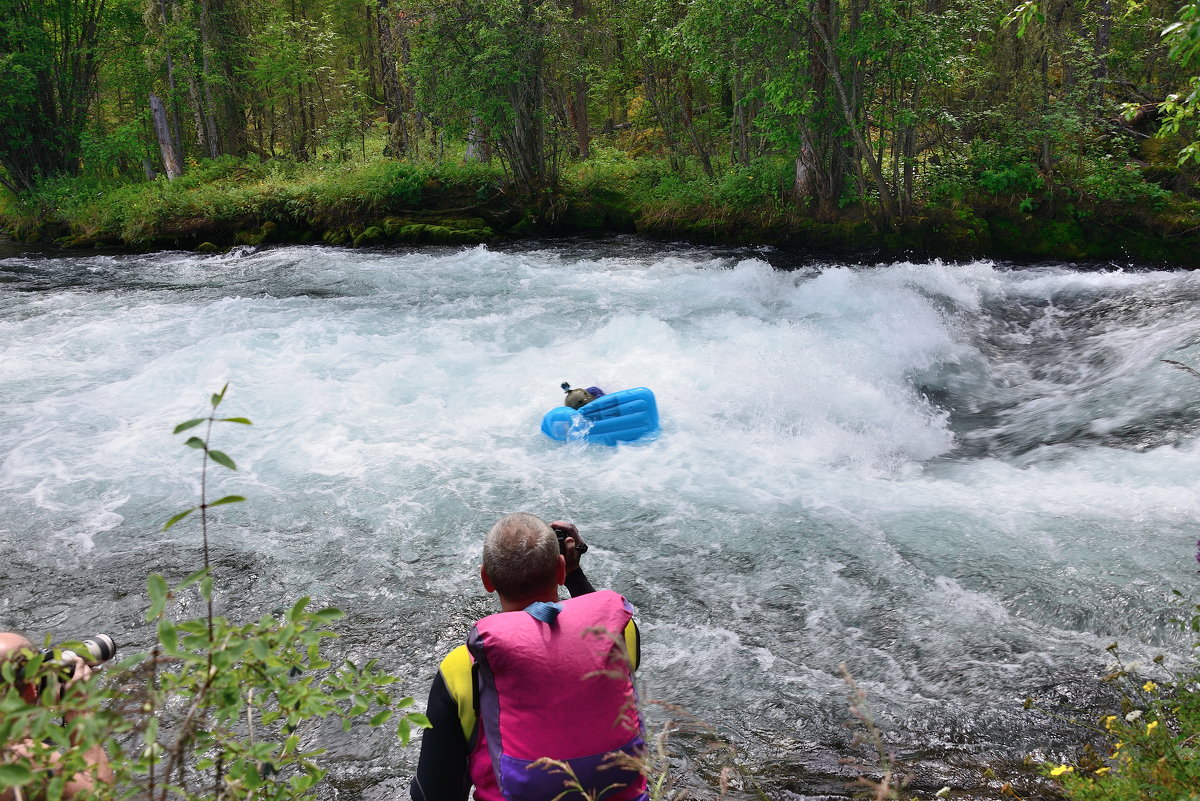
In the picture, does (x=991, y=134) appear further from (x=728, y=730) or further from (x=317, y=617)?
(x=317, y=617)

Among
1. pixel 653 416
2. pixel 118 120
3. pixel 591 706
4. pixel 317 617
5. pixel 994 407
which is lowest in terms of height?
pixel 994 407

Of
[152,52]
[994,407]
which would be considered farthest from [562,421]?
[152,52]

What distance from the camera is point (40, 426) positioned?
20.5 feet

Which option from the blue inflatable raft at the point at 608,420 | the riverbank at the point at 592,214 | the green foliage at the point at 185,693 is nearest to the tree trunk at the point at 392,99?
the riverbank at the point at 592,214

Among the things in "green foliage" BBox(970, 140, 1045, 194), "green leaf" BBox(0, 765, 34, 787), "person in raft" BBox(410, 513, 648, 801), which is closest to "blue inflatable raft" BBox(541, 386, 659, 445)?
"person in raft" BBox(410, 513, 648, 801)

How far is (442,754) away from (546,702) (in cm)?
33

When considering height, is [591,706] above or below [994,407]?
above

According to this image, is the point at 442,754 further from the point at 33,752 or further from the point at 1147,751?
the point at 1147,751

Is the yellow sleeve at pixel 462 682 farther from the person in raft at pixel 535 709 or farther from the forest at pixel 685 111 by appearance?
the forest at pixel 685 111

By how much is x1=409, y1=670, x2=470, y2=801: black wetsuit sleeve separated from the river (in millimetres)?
1009

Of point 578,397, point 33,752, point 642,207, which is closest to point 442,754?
point 33,752

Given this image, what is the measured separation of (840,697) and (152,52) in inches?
788

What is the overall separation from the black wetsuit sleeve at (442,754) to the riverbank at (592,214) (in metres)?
11.6

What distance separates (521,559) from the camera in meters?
2.13
